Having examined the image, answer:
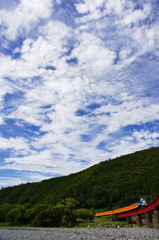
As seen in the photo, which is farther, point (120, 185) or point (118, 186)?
point (120, 185)

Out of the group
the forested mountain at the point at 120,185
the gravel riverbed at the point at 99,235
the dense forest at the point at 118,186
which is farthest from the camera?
the forested mountain at the point at 120,185

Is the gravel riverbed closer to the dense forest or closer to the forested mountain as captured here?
the dense forest

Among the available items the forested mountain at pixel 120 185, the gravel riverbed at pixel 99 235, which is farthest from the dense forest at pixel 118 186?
the gravel riverbed at pixel 99 235

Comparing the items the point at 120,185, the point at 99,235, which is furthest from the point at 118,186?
the point at 99,235

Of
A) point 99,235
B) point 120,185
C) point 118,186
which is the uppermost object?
point 120,185

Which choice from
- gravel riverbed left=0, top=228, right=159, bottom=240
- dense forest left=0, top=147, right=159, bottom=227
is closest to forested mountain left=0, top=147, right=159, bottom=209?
dense forest left=0, top=147, right=159, bottom=227

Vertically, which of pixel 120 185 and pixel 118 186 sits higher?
pixel 120 185

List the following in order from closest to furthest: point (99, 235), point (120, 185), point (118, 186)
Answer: point (99, 235), point (118, 186), point (120, 185)

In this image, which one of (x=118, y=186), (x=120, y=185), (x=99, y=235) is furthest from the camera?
(x=120, y=185)

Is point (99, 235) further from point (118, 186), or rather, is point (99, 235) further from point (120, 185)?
point (120, 185)

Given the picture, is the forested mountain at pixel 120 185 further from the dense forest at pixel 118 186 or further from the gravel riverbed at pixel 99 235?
the gravel riverbed at pixel 99 235

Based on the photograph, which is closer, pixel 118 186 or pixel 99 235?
pixel 99 235

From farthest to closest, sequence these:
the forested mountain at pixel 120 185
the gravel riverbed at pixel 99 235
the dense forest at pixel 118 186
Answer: the forested mountain at pixel 120 185 → the dense forest at pixel 118 186 → the gravel riverbed at pixel 99 235

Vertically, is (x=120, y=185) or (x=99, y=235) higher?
(x=120, y=185)
